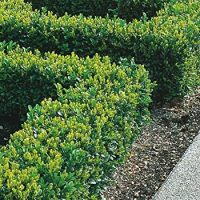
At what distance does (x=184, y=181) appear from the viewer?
5.54 meters

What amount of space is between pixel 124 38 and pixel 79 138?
237cm

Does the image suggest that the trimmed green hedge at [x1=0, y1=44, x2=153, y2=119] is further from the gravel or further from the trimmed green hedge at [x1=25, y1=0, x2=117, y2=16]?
the trimmed green hedge at [x1=25, y1=0, x2=117, y2=16]

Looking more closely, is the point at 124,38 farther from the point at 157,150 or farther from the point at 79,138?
the point at 79,138

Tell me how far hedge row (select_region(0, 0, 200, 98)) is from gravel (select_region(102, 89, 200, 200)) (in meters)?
0.23

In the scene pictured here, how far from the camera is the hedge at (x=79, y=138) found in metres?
4.06

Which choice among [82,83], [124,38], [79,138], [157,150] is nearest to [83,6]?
[124,38]

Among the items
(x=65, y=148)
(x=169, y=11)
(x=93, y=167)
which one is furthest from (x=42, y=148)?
(x=169, y=11)

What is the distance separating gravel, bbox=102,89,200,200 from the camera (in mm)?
5547

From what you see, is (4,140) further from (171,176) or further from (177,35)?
(177,35)

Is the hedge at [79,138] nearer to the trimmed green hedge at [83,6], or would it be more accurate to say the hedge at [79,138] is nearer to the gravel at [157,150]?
the gravel at [157,150]

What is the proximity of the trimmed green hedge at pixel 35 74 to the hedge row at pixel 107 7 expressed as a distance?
7.29ft

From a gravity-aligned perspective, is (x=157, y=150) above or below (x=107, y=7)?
below

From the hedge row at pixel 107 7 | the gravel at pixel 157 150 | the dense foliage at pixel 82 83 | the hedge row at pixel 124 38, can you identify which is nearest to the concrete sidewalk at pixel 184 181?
the gravel at pixel 157 150

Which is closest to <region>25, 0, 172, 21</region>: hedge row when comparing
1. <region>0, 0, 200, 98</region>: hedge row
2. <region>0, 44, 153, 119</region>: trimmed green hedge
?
<region>0, 0, 200, 98</region>: hedge row
